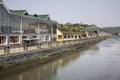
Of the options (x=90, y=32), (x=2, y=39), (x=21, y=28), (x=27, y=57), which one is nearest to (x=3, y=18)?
(x=2, y=39)

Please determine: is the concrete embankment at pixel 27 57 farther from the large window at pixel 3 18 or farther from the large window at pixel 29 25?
the large window at pixel 29 25

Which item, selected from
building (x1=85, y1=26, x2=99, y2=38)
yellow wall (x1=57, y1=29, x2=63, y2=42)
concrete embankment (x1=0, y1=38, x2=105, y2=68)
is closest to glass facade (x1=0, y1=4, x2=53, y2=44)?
concrete embankment (x1=0, y1=38, x2=105, y2=68)

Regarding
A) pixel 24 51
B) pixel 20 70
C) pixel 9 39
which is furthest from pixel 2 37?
pixel 20 70

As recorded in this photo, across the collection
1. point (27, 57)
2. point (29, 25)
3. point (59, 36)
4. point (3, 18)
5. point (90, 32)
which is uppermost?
point (3, 18)

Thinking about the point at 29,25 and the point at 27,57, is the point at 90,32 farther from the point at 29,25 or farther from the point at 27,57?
the point at 27,57

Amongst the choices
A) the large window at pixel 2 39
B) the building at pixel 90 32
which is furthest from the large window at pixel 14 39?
the building at pixel 90 32

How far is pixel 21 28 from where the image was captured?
41656 millimetres

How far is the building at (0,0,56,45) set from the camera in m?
36.1

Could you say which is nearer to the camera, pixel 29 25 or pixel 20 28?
pixel 20 28

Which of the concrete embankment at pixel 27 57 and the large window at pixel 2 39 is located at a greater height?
the large window at pixel 2 39

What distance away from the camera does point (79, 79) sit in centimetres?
2539

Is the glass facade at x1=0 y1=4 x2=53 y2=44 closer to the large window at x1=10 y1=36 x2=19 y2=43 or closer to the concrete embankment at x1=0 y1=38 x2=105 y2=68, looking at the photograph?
the large window at x1=10 y1=36 x2=19 y2=43

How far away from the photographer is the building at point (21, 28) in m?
36.1

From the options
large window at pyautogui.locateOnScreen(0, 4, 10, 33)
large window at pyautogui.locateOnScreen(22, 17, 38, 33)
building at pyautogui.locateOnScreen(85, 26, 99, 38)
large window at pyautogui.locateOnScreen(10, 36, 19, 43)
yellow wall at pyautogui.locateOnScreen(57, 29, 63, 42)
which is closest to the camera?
large window at pyautogui.locateOnScreen(0, 4, 10, 33)
